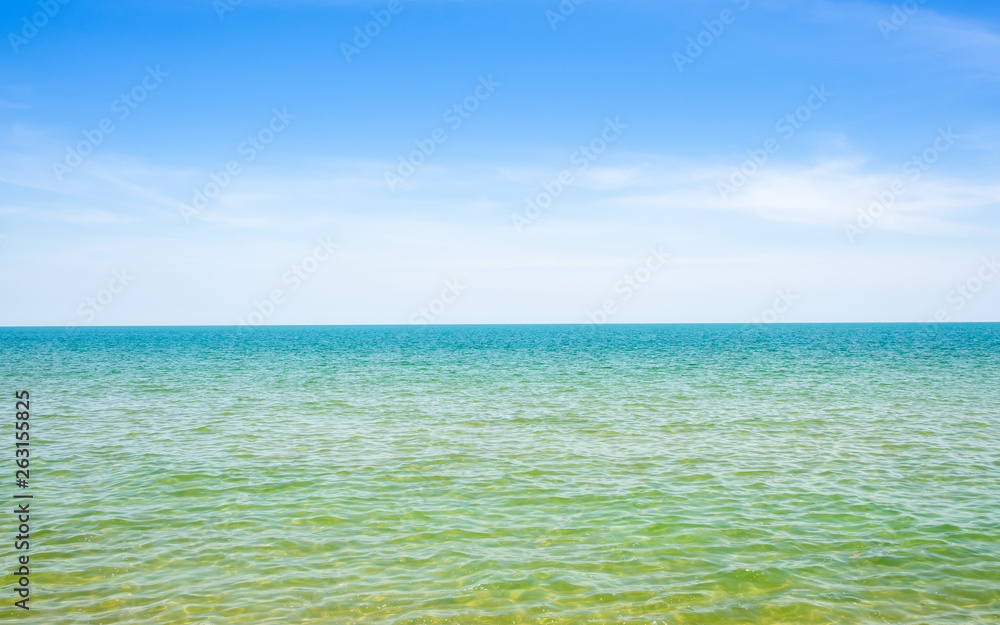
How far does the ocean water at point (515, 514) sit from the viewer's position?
8.61 meters

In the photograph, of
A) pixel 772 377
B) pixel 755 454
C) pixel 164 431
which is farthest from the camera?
pixel 772 377

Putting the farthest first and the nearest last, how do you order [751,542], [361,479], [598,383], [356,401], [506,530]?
1. [598,383]
2. [356,401]
3. [361,479]
4. [506,530]
5. [751,542]

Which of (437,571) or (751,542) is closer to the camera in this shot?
(437,571)

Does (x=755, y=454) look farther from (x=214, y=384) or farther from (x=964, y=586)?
(x=214, y=384)

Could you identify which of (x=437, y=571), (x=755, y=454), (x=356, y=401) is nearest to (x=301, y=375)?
(x=356, y=401)

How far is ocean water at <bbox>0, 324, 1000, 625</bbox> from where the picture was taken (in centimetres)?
861

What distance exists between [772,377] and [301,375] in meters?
31.0

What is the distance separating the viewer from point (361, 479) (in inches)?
584

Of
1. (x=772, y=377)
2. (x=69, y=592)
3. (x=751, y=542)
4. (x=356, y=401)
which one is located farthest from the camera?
(x=772, y=377)

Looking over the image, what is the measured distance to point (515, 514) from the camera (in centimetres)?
1224

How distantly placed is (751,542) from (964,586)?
2.88m

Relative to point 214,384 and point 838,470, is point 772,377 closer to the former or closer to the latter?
point 838,470

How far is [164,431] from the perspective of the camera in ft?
69.3

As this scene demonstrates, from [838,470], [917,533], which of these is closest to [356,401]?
[838,470]
